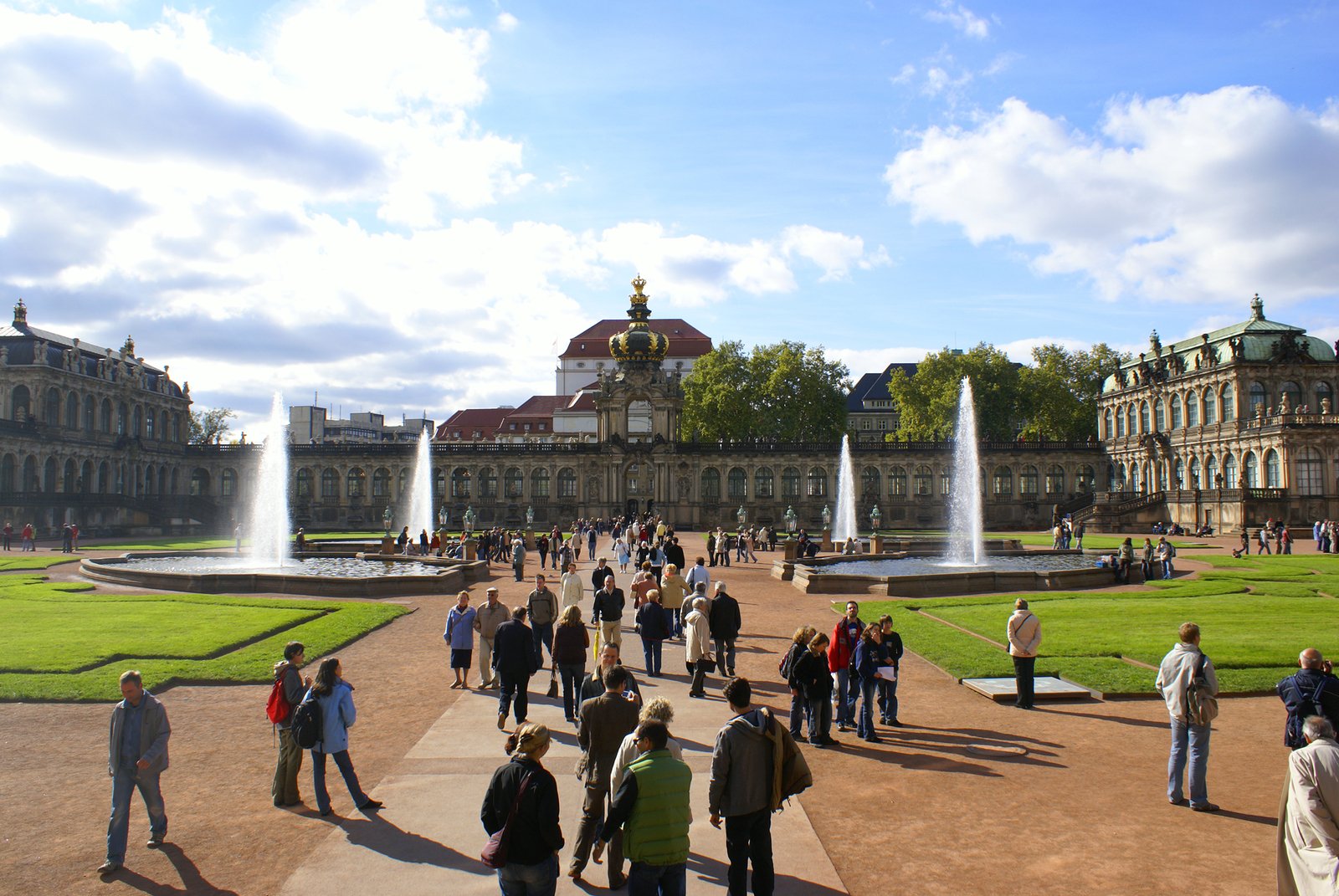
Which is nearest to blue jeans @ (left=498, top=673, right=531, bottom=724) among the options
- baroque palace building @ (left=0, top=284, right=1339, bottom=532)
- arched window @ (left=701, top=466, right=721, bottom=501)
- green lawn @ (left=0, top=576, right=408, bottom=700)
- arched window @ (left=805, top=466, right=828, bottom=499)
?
green lawn @ (left=0, top=576, right=408, bottom=700)

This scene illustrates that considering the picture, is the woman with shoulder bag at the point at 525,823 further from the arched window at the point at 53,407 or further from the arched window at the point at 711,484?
the arched window at the point at 53,407

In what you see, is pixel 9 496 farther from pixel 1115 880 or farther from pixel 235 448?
pixel 1115 880

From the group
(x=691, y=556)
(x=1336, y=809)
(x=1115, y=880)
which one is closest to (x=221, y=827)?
(x=1115, y=880)

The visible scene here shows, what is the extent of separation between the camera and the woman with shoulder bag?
6.49m

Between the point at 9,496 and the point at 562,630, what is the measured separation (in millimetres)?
69986

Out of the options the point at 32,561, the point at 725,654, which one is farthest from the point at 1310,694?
the point at 32,561

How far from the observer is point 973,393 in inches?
3578

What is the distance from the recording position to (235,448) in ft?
289

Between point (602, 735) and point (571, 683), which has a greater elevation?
point (602, 735)

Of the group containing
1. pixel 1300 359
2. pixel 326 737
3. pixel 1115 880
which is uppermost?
pixel 1300 359

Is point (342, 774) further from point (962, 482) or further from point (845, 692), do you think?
point (962, 482)

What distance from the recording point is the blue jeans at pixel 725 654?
17.0 meters

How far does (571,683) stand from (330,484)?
77.7m

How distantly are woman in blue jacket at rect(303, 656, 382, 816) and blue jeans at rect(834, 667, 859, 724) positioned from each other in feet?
22.5
